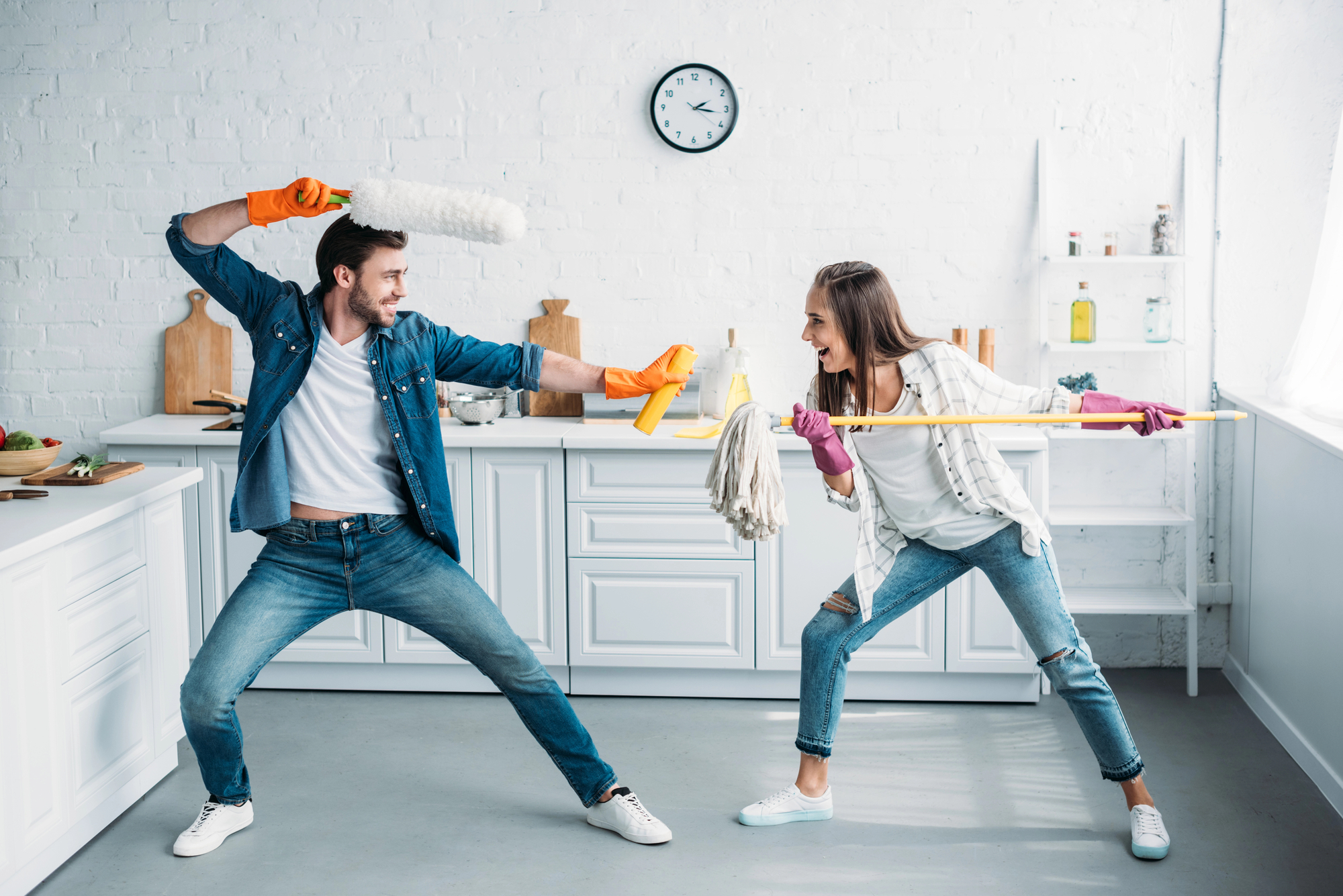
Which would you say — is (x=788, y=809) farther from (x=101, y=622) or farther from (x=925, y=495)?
(x=101, y=622)

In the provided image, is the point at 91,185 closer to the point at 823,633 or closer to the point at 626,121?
the point at 626,121

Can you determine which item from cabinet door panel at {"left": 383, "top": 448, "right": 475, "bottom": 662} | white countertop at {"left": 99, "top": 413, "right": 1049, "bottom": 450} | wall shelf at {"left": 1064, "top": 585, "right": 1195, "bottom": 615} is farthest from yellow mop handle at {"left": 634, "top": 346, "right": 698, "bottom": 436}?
wall shelf at {"left": 1064, "top": 585, "right": 1195, "bottom": 615}

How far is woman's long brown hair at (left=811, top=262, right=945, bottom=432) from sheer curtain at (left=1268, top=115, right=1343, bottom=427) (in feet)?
4.53

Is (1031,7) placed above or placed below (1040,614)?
above

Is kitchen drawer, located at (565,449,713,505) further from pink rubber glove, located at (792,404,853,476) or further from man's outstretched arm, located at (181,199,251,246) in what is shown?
man's outstretched arm, located at (181,199,251,246)

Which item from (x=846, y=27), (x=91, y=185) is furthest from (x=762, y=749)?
(x=91, y=185)

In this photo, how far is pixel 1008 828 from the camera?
2664 millimetres

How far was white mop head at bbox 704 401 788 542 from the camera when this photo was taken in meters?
2.36

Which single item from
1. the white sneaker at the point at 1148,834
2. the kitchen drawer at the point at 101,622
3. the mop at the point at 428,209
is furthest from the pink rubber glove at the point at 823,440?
the kitchen drawer at the point at 101,622

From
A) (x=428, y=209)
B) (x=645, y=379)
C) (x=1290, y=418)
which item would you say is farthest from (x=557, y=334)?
(x=1290, y=418)

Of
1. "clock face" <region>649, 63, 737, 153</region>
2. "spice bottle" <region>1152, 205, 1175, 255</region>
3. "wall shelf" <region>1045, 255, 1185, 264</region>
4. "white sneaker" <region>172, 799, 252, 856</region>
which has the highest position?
"clock face" <region>649, 63, 737, 153</region>

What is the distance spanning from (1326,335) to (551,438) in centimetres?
228

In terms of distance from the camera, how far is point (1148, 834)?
2500mm

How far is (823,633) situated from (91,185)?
3.08 meters
